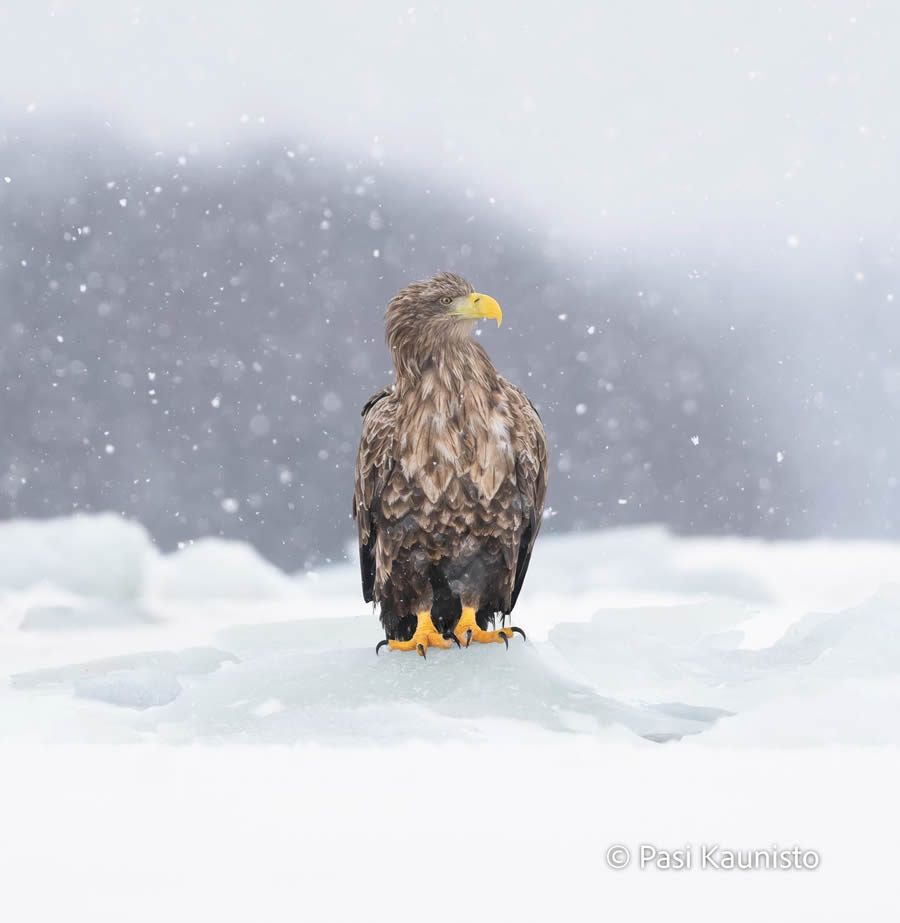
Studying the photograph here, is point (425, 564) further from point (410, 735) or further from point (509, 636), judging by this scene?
point (410, 735)

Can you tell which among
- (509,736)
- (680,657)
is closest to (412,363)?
(509,736)

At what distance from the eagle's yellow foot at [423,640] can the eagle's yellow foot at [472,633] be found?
0.23 feet

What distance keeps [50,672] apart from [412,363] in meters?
3.97

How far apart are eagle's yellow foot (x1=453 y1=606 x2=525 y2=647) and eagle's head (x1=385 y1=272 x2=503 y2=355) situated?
1828mm

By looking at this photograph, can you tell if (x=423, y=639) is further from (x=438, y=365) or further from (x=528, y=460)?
(x=438, y=365)

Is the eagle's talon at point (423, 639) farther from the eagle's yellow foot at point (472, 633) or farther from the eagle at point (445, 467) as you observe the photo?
the eagle's yellow foot at point (472, 633)

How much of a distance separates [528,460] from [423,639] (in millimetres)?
1384

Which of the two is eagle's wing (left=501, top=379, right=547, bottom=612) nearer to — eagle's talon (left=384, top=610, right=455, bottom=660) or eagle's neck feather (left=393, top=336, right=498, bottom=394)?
eagle's neck feather (left=393, top=336, right=498, bottom=394)

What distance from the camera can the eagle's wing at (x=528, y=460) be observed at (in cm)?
688

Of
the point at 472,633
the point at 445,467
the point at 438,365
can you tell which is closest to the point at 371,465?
the point at 445,467

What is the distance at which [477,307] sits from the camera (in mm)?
6582

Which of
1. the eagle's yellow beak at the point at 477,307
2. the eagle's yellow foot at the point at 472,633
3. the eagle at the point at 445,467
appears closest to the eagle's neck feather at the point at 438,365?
the eagle at the point at 445,467

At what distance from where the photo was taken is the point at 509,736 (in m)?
5.82

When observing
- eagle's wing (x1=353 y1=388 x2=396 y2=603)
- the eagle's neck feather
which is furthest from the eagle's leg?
the eagle's neck feather
